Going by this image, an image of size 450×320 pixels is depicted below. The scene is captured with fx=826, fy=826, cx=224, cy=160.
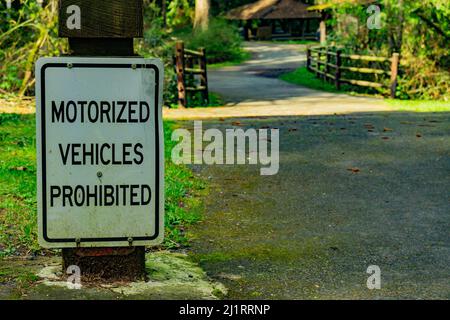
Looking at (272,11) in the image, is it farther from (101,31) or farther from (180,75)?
(101,31)

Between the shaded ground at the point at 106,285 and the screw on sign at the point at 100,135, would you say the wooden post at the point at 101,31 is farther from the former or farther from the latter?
the shaded ground at the point at 106,285

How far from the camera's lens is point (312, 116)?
1691cm

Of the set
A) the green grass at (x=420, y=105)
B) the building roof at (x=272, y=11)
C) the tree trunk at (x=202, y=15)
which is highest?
the building roof at (x=272, y=11)

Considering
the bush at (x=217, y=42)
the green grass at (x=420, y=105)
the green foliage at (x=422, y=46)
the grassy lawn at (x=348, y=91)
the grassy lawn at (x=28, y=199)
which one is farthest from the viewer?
the bush at (x=217, y=42)

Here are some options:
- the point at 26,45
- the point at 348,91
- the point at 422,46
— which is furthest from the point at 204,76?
the point at 348,91

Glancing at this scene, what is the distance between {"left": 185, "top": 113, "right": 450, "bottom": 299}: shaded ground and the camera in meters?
5.30

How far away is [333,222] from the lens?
23.5 ft

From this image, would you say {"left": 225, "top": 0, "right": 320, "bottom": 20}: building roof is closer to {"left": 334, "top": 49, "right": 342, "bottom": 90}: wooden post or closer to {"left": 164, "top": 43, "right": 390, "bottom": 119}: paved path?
{"left": 164, "top": 43, "right": 390, "bottom": 119}: paved path

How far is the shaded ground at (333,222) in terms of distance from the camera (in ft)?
17.4

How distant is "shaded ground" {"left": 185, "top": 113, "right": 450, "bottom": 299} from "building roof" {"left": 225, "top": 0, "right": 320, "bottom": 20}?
171 ft

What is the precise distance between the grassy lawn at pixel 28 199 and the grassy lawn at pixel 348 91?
9.33 metres

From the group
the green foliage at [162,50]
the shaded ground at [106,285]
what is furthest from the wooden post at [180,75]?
the shaded ground at [106,285]
